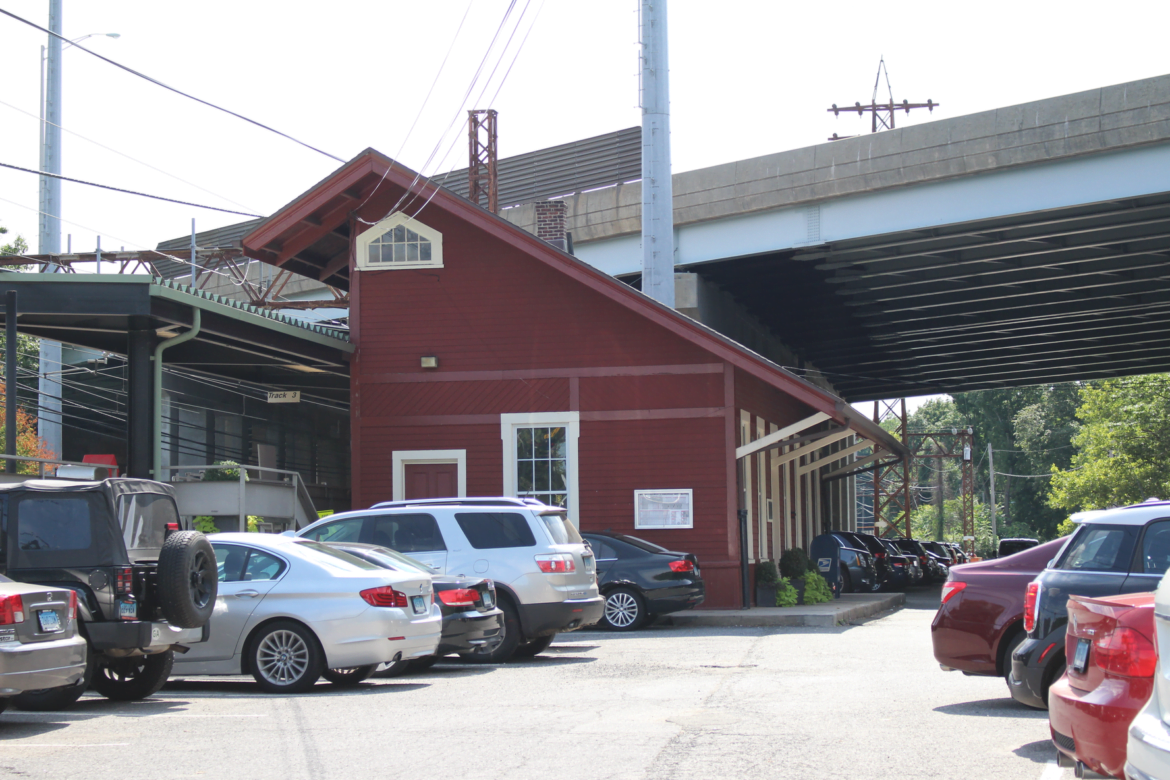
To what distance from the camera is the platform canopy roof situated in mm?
17188

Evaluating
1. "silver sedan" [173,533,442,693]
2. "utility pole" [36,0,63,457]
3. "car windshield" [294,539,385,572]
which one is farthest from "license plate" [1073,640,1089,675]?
"utility pole" [36,0,63,457]

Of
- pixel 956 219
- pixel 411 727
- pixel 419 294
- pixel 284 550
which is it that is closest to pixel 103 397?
pixel 419 294

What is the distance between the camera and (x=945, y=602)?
1027 cm

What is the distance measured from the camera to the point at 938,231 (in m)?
25.0

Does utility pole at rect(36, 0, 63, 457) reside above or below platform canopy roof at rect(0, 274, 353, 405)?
above

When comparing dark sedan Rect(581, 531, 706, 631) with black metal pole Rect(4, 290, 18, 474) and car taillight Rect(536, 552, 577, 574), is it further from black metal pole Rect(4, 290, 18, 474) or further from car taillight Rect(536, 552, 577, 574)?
black metal pole Rect(4, 290, 18, 474)

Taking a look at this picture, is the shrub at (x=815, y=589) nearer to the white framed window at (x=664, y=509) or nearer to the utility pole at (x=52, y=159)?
the white framed window at (x=664, y=509)

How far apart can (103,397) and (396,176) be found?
17.6 metres

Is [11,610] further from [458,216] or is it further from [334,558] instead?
[458,216]

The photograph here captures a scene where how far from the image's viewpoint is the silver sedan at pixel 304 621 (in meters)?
11.1

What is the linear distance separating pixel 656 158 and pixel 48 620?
1626cm

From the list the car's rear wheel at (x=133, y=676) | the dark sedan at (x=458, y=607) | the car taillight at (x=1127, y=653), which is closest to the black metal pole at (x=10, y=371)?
the dark sedan at (x=458, y=607)

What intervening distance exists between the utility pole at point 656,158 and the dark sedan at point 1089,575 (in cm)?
1489

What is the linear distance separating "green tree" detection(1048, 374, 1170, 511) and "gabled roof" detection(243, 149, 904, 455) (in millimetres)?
33252
